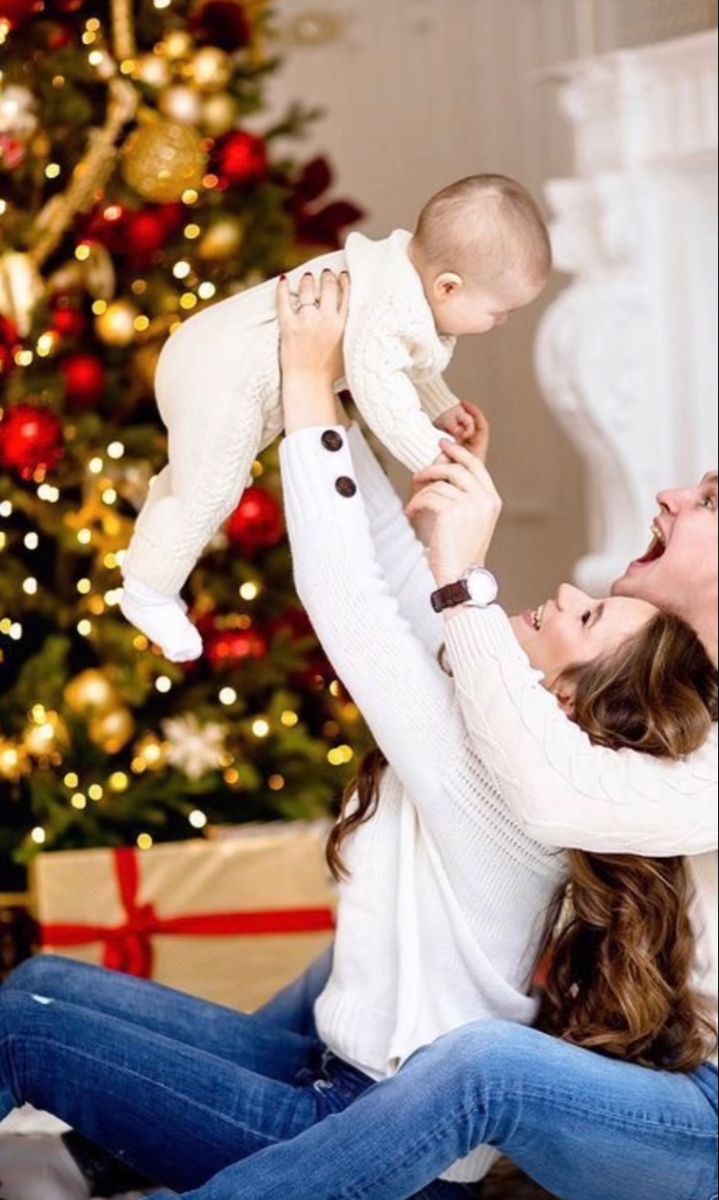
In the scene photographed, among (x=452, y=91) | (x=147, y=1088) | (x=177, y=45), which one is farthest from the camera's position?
(x=452, y=91)

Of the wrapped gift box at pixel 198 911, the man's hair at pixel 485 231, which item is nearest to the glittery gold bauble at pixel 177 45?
the wrapped gift box at pixel 198 911

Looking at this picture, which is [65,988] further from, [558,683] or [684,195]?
[684,195]

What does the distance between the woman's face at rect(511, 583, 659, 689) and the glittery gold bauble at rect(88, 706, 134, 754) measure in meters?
1.39

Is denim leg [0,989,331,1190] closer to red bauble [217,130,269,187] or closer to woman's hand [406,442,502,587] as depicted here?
woman's hand [406,442,502,587]

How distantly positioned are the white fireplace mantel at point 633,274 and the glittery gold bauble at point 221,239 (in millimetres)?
502

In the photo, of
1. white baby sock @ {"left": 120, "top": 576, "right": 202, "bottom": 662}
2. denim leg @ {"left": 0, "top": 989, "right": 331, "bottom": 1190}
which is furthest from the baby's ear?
denim leg @ {"left": 0, "top": 989, "right": 331, "bottom": 1190}

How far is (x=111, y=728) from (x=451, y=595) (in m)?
1.45

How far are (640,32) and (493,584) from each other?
1.69m

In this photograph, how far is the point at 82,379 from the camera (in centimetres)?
277

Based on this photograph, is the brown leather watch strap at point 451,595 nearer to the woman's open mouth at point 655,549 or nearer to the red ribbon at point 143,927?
the woman's open mouth at point 655,549

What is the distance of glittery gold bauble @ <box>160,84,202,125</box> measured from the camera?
2.79 meters

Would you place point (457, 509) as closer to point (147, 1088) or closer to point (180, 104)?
point (147, 1088)

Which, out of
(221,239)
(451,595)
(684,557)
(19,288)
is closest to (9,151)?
(19,288)

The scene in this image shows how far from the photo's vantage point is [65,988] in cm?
169
